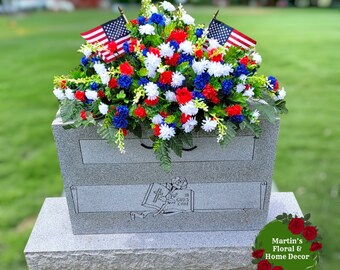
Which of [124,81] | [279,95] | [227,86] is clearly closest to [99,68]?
[124,81]

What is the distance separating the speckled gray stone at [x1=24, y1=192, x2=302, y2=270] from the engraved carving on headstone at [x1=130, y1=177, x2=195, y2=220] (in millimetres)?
187

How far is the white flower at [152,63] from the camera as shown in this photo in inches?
A: 88.7

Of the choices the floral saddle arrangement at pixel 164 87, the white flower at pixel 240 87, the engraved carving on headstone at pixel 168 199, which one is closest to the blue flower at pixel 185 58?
the floral saddle arrangement at pixel 164 87

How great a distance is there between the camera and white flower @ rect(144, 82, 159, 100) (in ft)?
7.24

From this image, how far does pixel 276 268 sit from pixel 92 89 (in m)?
1.67

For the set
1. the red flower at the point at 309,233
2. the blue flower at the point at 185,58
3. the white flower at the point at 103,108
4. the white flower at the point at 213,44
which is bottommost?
the red flower at the point at 309,233

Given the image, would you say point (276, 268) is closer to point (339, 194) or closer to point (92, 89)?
point (339, 194)

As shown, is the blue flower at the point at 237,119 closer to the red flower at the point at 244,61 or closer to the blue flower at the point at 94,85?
the red flower at the point at 244,61

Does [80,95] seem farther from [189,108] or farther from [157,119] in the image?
[189,108]

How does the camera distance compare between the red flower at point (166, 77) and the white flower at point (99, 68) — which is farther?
the white flower at point (99, 68)

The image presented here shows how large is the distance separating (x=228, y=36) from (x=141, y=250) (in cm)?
152

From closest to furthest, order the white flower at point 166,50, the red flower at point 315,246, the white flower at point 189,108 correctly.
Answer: the white flower at point 189,108 < the white flower at point 166,50 < the red flower at point 315,246

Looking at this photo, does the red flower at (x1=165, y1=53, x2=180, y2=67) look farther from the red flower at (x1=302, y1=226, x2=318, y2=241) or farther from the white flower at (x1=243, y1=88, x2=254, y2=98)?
the red flower at (x1=302, y1=226, x2=318, y2=241)

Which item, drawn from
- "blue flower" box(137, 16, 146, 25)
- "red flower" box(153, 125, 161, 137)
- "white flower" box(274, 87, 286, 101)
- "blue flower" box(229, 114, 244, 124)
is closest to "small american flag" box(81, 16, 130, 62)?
"blue flower" box(137, 16, 146, 25)
